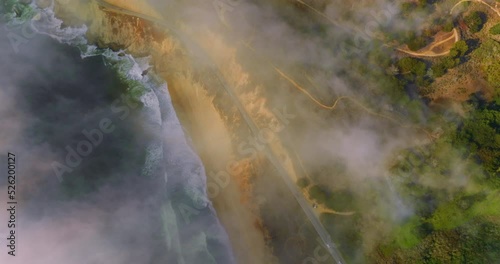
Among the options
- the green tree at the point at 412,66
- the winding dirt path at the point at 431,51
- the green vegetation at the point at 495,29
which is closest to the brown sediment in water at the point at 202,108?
the green tree at the point at 412,66

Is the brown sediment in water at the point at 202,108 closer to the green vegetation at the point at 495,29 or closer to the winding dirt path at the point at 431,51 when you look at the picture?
the winding dirt path at the point at 431,51

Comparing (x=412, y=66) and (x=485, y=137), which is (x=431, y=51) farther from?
(x=485, y=137)

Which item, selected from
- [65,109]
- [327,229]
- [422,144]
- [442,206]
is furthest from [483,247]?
[65,109]

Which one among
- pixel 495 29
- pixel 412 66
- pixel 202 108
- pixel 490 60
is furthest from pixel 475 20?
pixel 202 108

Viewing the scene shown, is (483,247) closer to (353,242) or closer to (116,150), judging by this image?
(353,242)

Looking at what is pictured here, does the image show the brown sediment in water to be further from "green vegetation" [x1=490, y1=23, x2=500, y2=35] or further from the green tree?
"green vegetation" [x1=490, y1=23, x2=500, y2=35]

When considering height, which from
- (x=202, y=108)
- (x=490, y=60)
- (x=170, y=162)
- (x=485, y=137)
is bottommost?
(x=170, y=162)
